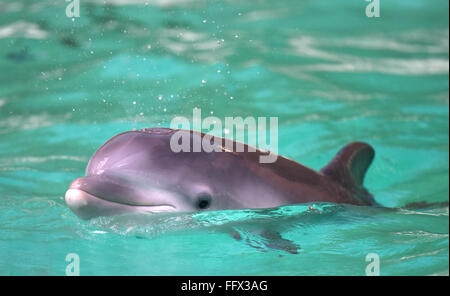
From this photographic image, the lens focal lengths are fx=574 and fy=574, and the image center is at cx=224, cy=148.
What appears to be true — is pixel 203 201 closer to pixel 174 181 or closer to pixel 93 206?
pixel 174 181

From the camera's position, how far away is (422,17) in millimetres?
13391

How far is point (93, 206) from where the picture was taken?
4012 mm

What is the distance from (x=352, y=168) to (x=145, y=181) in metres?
2.71

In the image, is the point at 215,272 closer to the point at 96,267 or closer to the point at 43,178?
the point at 96,267

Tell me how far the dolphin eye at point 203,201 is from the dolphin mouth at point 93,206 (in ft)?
1.20

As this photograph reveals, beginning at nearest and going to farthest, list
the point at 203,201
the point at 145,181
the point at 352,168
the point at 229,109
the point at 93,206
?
the point at 93,206 → the point at 145,181 → the point at 203,201 → the point at 352,168 → the point at 229,109

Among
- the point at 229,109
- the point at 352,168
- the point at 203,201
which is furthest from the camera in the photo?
the point at 229,109

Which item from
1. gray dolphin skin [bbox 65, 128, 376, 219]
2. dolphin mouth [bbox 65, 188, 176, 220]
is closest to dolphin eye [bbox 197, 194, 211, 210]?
gray dolphin skin [bbox 65, 128, 376, 219]

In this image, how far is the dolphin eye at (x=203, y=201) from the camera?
4.39 meters

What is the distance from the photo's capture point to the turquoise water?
4.71 meters

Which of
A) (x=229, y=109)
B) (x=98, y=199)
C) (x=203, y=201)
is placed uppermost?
(x=229, y=109)

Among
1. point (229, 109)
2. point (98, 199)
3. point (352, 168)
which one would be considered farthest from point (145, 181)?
point (229, 109)

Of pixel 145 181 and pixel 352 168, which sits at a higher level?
pixel 145 181

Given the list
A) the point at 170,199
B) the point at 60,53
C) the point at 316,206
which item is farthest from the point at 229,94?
the point at 170,199
